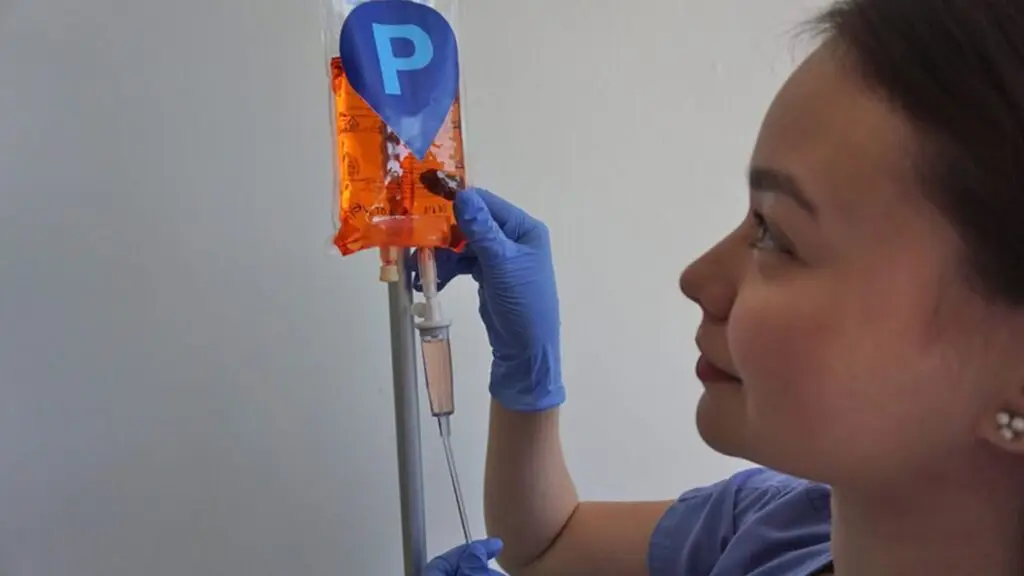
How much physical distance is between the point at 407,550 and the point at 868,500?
0.39 metres

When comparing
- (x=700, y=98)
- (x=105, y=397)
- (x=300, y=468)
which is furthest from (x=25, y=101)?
(x=700, y=98)

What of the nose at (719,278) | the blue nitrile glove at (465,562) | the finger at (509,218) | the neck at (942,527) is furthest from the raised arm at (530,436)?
the neck at (942,527)

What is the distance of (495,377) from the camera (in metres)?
0.92

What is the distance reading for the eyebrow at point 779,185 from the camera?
572 millimetres

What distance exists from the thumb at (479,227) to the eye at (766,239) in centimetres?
23

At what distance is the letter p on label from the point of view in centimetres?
70

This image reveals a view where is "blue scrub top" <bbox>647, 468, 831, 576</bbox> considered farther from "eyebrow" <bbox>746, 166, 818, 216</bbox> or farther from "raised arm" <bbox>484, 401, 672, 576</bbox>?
"eyebrow" <bbox>746, 166, 818, 216</bbox>

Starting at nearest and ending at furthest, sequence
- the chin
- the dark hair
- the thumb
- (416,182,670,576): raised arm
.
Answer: the dark hair < the chin < the thumb < (416,182,670,576): raised arm

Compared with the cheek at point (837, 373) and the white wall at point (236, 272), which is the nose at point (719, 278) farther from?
the white wall at point (236, 272)

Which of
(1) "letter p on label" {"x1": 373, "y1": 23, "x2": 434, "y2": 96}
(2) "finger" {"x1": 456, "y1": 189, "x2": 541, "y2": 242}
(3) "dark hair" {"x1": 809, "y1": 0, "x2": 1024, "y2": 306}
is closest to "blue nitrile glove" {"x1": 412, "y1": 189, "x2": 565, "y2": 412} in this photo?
(2) "finger" {"x1": 456, "y1": 189, "x2": 541, "y2": 242}

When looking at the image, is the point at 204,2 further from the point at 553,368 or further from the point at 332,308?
the point at 553,368

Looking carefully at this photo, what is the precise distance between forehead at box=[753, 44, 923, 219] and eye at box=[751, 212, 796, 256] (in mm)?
41

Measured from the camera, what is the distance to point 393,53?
2.32 ft

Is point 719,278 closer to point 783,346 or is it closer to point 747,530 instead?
point 783,346
